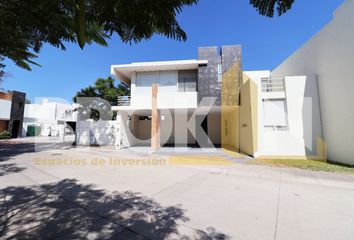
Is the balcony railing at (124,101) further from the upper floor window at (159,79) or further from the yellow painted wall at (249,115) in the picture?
the yellow painted wall at (249,115)

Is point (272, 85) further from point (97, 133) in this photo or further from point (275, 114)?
point (97, 133)

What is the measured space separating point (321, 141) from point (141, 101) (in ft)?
39.5

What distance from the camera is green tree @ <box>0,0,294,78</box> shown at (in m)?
1.27

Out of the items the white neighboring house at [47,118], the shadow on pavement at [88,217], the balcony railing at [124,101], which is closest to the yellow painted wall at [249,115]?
the shadow on pavement at [88,217]

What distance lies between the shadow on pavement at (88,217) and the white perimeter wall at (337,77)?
9214 millimetres

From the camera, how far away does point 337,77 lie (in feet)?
30.4

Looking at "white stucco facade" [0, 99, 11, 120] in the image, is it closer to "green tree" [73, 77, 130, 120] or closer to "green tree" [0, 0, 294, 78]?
"green tree" [73, 77, 130, 120]

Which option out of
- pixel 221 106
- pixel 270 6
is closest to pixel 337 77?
pixel 221 106

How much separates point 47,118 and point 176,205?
→ 131 feet

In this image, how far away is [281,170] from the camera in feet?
26.0

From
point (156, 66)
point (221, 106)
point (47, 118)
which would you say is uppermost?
point (156, 66)

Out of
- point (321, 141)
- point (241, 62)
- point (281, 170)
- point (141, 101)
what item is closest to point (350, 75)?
point (321, 141)

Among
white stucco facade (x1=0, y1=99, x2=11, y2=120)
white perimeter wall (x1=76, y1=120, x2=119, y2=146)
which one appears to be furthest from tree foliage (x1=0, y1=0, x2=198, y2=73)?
white stucco facade (x1=0, y1=99, x2=11, y2=120)

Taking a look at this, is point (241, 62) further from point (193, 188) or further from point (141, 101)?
point (193, 188)
